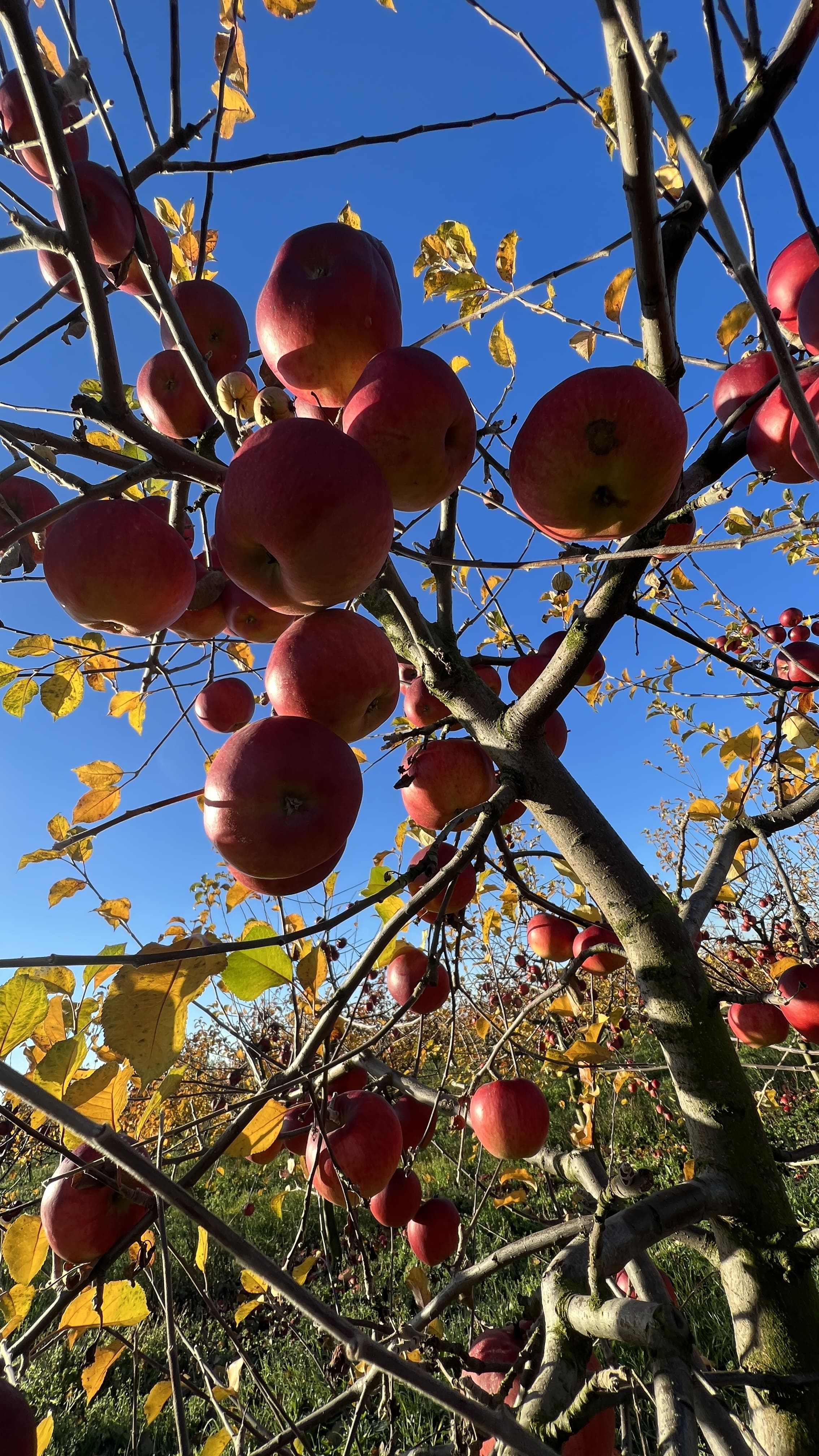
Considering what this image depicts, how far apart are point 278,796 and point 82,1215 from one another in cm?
90

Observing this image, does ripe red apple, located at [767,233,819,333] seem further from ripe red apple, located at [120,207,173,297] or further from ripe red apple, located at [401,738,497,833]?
ripe red apple, located at [120,207,173,297]

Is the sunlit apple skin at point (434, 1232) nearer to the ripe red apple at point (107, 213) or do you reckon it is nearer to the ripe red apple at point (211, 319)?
the ripe red apple at point (211, 319)

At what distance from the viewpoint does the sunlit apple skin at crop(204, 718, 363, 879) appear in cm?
97

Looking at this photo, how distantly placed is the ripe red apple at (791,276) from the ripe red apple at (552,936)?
6.38 feet

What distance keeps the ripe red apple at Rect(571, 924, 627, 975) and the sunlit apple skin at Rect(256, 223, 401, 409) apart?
159 cm

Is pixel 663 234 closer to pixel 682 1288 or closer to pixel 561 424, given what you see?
pixel 561 424

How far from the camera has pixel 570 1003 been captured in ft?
7.61

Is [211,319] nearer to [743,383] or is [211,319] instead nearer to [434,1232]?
[743,383]

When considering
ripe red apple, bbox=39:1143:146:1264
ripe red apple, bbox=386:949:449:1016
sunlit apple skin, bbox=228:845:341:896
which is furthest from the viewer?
ripe red apple, bbox=386:949:449:1016

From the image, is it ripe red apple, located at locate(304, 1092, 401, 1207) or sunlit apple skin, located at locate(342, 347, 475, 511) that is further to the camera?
ripe red apple, located at locate(304, 1092, 401, 1207)

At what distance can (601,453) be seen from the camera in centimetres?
97

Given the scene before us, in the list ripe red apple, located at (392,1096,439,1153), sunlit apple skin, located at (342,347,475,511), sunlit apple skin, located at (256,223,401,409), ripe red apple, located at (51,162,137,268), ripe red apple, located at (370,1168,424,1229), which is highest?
→ ripe red apple, located at (51,162,137,268)

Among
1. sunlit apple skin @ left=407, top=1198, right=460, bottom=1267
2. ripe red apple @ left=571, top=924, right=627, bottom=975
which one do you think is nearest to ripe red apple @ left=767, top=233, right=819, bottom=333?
ripe red apple @ left=571, top=924, right=627, bottom=975

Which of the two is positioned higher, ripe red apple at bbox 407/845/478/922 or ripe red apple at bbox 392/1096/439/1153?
ripe red apple at bbox 407/845/478/922
